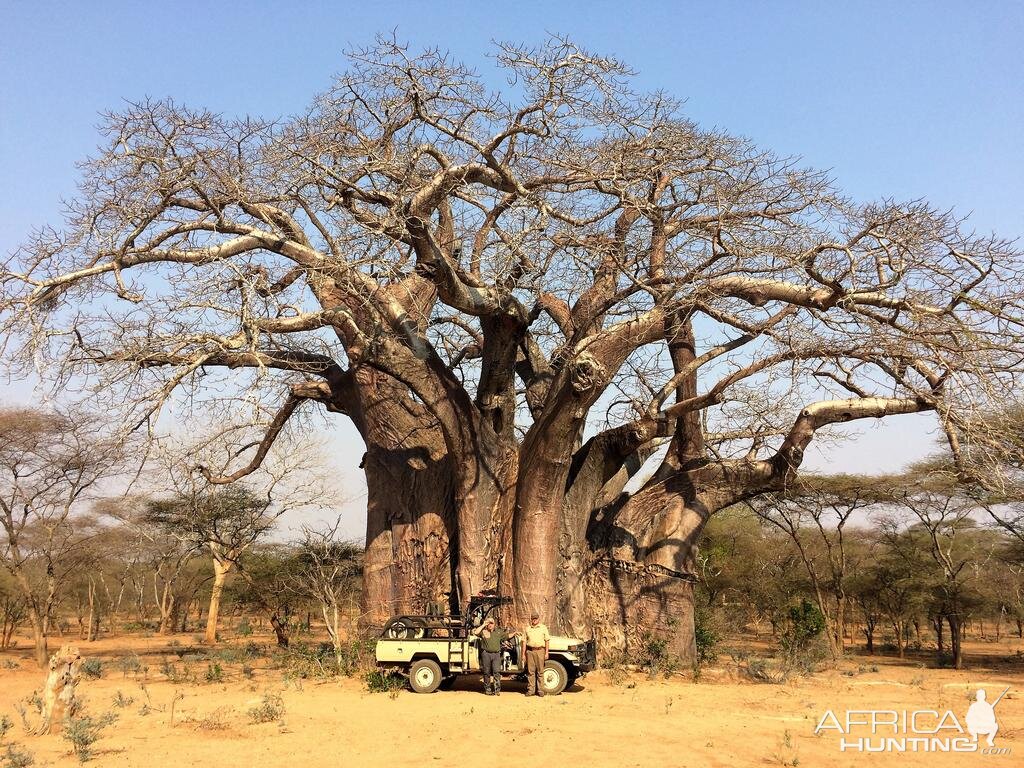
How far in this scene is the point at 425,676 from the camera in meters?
8.48

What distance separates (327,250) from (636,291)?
3.44 meters

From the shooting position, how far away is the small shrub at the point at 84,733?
18.4ft

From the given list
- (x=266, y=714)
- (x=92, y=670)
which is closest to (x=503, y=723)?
(x=266, y=714)

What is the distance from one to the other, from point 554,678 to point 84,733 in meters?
4.32

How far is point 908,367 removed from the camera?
27.7ft

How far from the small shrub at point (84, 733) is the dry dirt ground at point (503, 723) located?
9cm

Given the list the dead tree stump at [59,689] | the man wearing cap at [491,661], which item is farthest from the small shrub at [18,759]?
the man wearing cap at [491,661]

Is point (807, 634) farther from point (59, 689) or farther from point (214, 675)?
point (59, 689)

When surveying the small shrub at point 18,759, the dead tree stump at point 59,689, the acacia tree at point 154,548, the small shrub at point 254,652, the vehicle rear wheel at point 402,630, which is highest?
the acacia tree at point 154,548

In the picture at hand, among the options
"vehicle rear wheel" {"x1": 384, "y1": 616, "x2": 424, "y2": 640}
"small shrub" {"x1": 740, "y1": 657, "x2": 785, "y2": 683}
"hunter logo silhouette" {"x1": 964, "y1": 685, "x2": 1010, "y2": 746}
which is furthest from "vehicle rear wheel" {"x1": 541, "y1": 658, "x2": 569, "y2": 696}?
"hunter logo silhouette" {"x1": 964, "y1": 685, "x2": 1010, "y2": 746}

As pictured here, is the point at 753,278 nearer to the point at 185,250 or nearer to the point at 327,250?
the point at 327,250

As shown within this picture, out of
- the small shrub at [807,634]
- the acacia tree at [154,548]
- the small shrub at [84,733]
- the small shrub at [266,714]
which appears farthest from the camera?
the acacia tree at [154,548]

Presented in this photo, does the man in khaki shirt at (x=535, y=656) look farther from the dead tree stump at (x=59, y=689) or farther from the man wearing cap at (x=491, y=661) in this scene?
the dead tree stump at (x=59, y=689)

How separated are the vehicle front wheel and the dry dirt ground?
157mm
